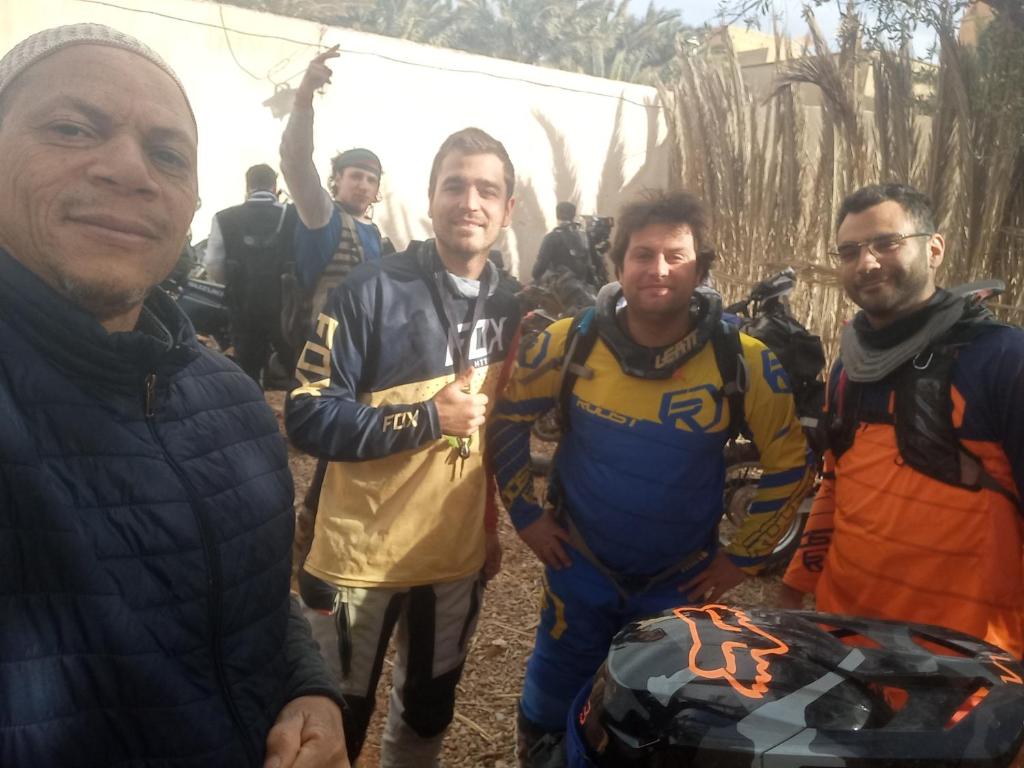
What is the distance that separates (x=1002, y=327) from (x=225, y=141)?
9826 mm

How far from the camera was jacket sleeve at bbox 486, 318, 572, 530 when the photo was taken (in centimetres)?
254

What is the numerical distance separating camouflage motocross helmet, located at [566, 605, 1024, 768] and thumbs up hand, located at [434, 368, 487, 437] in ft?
2.80

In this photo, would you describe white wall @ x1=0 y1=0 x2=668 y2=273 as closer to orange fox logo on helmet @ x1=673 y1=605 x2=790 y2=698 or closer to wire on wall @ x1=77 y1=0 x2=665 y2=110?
wire on wall @ x1=77 y1=0 x2=665 y2=110

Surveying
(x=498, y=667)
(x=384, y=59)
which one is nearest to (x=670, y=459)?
(x=498, y=667)

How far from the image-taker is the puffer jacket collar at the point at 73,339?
1.09 meters

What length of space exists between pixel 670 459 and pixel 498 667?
2.03 metres

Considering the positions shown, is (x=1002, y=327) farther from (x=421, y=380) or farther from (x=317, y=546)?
(x=317, y=546)

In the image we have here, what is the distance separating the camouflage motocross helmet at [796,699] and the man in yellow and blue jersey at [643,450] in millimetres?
793

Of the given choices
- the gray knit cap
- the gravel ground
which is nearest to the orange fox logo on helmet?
the gray knit cap

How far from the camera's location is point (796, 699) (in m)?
1.33

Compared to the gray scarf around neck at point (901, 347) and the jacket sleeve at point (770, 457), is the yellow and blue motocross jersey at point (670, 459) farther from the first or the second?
the gray scarf around neck at point (901, 347)

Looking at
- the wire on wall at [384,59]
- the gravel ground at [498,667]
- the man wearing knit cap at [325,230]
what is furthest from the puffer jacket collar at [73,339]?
the wire on wall at [384,59]

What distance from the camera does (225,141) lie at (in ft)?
32.1

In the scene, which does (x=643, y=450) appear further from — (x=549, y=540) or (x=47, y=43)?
(x=47, y=43)
